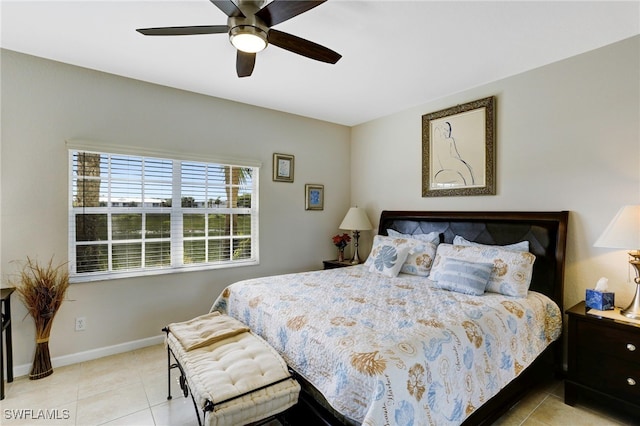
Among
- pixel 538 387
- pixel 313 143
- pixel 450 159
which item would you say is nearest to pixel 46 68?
pixel 313 143

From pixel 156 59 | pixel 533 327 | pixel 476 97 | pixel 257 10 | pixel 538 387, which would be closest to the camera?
pixel 257 10

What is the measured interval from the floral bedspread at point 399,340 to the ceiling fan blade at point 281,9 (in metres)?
1.67

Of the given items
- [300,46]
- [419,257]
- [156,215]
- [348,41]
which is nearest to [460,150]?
[419,257]

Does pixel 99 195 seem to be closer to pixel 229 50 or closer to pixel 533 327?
pixel 229 50

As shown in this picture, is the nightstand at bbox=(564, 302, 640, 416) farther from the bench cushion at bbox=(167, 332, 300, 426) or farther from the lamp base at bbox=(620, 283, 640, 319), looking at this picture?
the bench cushion at bbox=(167, 332, 300, 426)

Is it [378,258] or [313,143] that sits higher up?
[313,143]

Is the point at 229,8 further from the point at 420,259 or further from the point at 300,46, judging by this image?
the point at 420,259

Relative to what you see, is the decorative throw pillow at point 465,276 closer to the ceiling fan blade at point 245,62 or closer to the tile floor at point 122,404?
the tile floor at point 122,404

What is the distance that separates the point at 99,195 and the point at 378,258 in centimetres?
274

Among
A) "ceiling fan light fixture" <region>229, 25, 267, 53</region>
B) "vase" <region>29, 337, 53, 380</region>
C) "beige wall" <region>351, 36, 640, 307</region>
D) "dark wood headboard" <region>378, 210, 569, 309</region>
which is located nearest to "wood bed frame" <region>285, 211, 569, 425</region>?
"dark wood headboard" <region>378, 210, 569, 309</region>

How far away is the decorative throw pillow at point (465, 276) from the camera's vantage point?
7.88 feet

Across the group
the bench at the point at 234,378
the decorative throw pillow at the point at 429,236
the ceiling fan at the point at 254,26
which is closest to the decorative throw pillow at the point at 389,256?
the decorative throw pillow at the point at 429,236

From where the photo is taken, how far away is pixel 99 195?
114 inches

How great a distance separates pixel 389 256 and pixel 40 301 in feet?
9.82
